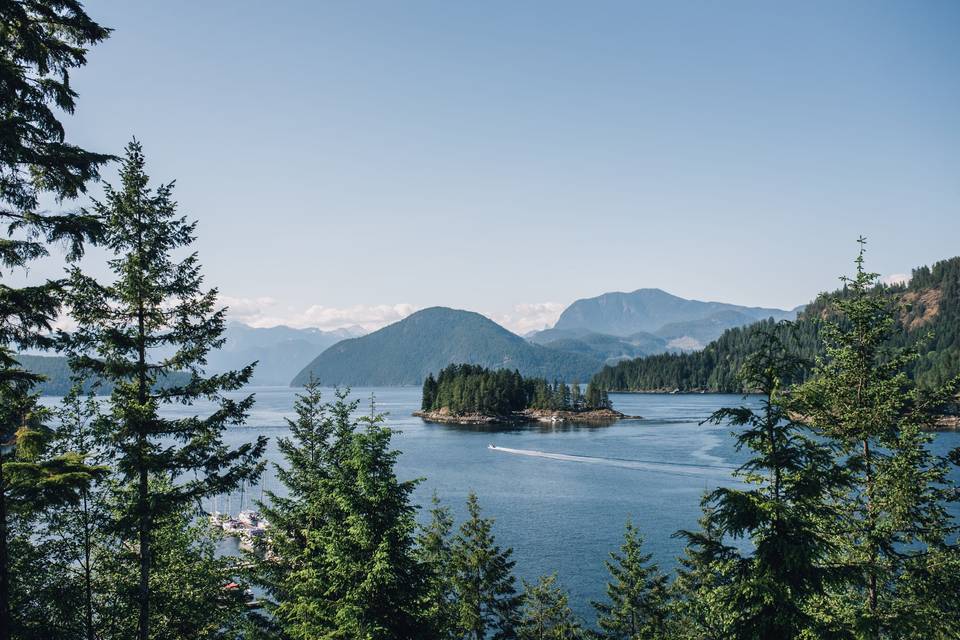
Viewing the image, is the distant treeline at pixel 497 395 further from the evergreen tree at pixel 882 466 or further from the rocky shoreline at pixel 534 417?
the evergreen tree at pixel 882 466

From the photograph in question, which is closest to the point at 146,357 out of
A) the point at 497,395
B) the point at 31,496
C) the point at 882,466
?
the point at 31,496

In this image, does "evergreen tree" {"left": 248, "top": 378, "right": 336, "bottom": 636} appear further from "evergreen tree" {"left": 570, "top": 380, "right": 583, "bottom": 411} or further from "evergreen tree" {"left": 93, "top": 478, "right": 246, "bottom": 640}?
"evergreen tree" {"left": 570, "top": 380, "right": 583, "bottom": 411}

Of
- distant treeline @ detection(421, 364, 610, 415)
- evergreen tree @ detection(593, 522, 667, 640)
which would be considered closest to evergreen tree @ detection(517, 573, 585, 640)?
evergreen tree @ detection(593, 522, 667, 640)

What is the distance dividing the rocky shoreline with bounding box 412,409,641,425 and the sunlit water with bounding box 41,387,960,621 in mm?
22258

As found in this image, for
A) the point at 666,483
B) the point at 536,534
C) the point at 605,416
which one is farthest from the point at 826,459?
the point at 605,416

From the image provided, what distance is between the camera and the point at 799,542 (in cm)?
1188

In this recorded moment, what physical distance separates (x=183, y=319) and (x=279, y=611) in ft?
34.3

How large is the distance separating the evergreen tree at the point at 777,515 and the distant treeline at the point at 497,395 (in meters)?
161

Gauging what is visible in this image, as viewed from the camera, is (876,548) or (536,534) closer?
(876,548)

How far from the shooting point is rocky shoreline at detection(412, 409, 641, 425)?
541 ft

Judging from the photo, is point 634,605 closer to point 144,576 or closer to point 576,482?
point 144,576

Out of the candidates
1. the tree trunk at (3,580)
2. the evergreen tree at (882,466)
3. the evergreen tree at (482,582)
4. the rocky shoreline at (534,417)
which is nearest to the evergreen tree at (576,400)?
the rocky shoreline at (534,417)

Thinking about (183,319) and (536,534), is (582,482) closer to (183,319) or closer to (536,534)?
(536,534)

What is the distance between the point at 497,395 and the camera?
174250 mm
